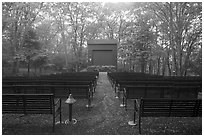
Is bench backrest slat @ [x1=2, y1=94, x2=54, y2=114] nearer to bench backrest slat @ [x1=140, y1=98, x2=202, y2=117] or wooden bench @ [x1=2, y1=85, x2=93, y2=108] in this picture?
wooden bench @ [x1=2, y1=85, x2=93, y2=108]

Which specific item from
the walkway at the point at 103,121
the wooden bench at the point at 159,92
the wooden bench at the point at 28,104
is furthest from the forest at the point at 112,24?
the wooden bench at the point at 28,104

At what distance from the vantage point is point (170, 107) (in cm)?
423

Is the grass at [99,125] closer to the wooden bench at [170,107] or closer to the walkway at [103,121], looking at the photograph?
the walkway at [103,121]

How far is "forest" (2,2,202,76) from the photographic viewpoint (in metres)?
19.5

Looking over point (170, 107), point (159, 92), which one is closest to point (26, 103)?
point (170, 107)

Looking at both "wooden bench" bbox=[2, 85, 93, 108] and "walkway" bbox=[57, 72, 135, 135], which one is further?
"wooden bench" bbox=[2, 85, 93, 108]

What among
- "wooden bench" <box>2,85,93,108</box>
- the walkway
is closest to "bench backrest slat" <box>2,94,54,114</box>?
the walkway

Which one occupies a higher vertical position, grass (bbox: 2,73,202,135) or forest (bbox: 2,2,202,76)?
forest (bbox: 2,2,202,76)

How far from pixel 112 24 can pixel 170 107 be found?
120 feet

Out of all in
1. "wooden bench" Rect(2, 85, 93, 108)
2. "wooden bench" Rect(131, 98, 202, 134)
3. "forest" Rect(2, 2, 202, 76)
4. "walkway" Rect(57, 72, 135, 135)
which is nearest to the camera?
"wooden bench" Rect(131, 98, 202, 134)

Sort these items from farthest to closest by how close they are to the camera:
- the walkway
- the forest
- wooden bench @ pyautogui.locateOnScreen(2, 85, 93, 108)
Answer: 1. the forest
2. wooden bench @ pyautogui.locateOnScreen(2, 85, 93, 108)
3. the walkway

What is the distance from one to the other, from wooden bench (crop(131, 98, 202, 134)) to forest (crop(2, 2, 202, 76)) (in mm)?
15827

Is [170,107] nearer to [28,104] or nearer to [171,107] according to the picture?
[171,107]

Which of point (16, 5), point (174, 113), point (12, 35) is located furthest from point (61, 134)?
point (12, 35)
